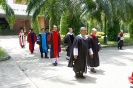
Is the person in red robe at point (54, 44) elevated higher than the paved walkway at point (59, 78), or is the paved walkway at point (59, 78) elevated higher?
the person in red robe at point (54, 44)

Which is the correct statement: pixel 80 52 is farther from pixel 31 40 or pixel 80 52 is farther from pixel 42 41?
pixel 31 40

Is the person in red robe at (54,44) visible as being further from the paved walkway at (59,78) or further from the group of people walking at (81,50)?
the paved walkway at (59,78)

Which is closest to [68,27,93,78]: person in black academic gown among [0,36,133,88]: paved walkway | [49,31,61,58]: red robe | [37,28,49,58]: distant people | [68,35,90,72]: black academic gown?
[68,35,90,72]: black academic gown

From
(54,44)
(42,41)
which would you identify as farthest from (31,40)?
(54,44)

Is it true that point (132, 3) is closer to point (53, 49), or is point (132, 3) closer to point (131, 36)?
point (131, 36)

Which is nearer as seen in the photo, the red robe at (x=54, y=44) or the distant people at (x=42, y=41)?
the red robe at (x=54, y=44)

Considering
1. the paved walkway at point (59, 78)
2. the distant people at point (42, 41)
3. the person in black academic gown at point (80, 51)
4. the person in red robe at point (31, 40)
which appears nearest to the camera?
the paved walkway at point (59, 78)

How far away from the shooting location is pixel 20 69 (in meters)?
7.84

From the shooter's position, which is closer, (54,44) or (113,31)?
(54,44)

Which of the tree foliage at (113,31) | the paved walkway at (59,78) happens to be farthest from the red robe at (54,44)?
the tree foliage at (113,31)

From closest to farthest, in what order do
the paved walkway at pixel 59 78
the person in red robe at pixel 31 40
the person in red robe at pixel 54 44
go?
the paved walkway at pixel 59 78, the person in red robe at pixel 54 44, the person in red robe at pixel 31 40

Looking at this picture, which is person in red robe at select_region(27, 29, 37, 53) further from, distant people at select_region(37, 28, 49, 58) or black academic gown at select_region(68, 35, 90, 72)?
black academic gown at select_region(68, 35, 90, 72)

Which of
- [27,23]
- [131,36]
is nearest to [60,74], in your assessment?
[131,36]

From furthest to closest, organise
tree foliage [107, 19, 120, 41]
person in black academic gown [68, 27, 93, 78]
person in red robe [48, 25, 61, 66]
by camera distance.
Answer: tree foliage [107, 19, 120, 41] → person in red robe [48, 25, 61, 66] → person in black academic gown [68, 27, 93, 78]
